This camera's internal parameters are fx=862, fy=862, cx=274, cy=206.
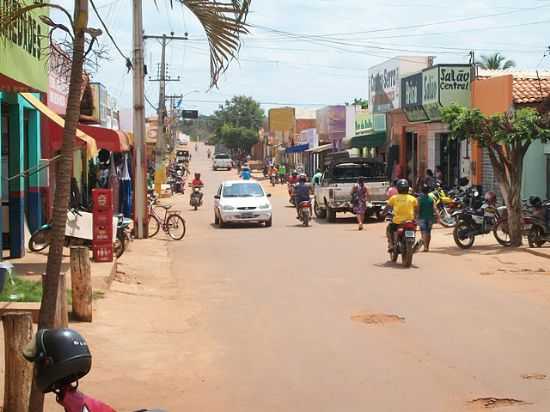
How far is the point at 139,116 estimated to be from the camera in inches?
885

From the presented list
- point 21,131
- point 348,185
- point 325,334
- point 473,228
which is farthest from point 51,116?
point 348,185

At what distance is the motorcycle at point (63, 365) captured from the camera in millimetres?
3621

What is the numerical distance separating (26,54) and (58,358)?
9.66 meters

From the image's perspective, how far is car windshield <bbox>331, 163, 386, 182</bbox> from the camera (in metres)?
29.1

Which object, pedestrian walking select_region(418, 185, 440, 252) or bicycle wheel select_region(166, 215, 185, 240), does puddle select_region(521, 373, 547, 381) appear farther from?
bicycle wheel select_region(166, 215, 185, 240)

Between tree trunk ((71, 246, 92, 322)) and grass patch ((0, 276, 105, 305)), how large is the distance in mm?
526

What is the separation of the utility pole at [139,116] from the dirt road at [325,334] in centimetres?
487

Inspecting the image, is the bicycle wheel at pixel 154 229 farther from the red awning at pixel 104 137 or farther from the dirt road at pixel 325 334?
the dirt road at pixel 325 334

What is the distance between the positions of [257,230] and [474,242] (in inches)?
300

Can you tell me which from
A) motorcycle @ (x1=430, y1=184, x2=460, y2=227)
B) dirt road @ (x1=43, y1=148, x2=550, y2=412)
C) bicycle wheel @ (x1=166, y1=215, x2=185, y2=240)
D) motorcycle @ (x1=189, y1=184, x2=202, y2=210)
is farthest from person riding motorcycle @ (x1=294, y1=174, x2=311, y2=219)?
dirt road @ (x1=43, y1=148, x2=550, y2=412)

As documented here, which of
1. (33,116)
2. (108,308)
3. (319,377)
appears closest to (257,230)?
(33,116)

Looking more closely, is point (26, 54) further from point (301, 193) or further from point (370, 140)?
point (370, 140)

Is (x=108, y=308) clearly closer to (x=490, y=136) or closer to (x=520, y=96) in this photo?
(x=490, y=136)

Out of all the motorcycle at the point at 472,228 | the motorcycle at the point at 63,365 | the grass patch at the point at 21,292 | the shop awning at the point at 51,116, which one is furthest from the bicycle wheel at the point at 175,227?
the motorcycle at the point at 63,365
